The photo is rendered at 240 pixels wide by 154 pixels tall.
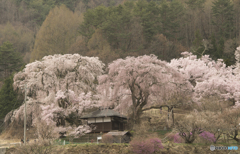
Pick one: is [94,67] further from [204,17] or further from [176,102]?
[204,17]

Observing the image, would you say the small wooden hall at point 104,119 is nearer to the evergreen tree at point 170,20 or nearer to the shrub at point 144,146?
the shrub at point 144,146

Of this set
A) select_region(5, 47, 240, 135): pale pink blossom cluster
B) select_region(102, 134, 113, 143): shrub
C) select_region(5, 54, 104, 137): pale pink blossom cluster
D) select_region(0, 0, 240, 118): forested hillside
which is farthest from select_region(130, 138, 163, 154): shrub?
select_region(0, 0, 240, 118): forested hillside

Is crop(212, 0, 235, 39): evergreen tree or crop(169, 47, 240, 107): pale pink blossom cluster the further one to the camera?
crop(212, 0, 235, 39): evergreen tree

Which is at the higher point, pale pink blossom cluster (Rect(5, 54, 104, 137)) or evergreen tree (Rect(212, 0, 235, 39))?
evergreen tree (Rect(212, 0, 235, 39))

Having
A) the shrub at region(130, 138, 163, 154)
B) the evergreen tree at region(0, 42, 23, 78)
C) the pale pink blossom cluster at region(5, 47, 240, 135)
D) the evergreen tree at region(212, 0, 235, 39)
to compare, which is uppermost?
the evergreen tree at region(212, 0, 235, 39)

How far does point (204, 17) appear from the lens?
71.7 m

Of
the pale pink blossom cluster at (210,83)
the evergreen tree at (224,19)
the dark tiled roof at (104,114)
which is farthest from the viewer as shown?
the evergreen tree at (224,19)

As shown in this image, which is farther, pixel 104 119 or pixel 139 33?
pixel 139 33

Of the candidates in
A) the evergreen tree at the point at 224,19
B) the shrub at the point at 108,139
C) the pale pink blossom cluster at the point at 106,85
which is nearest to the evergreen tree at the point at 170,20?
the evergreen tree at the point at 224,19

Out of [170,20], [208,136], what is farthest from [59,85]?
[170,20]

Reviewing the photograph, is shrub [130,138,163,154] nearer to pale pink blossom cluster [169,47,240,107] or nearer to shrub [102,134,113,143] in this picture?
shrub [102,134,113,143]

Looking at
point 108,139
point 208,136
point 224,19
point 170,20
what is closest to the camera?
point 208,136

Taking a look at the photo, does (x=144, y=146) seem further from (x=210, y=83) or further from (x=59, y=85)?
(x=210, y=83)

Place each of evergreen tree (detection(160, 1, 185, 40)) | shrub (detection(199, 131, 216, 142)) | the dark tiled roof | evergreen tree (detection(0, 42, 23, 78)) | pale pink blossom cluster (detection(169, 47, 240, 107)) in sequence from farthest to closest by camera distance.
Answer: evergreen tree (detection(160, 1, 185, 40)) → evergreen tree (detection(0, 42, 23, 78)) → pale pink blossom cluster (detection(169, 47, 240, 107)) → the dark tiled roof → shrub (detection(199, 131, 216, 142))
